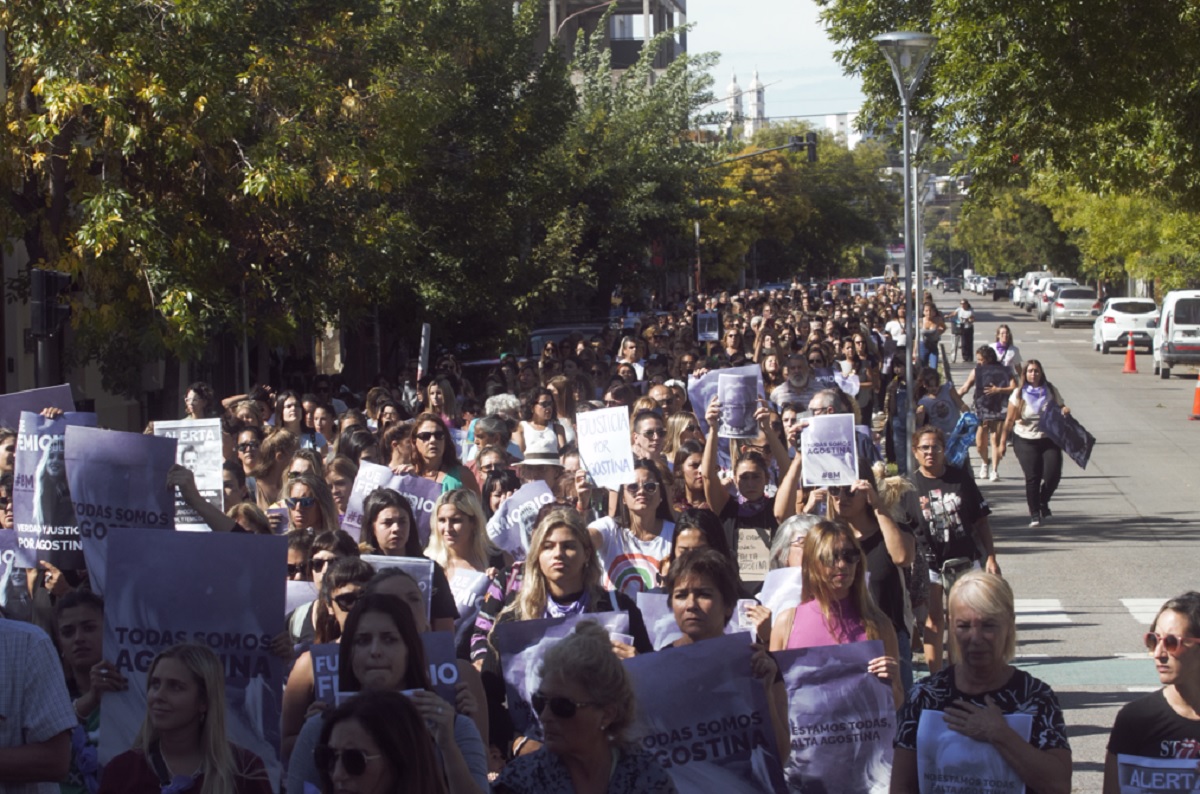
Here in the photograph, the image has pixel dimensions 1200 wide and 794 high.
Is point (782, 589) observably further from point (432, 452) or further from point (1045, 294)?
point (1045, 294)

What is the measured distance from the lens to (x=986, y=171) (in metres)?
16.8

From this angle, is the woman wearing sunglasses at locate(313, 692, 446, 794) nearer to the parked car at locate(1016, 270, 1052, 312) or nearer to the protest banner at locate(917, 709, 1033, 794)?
the protest banner at locate(917, 709, 1033, 794)

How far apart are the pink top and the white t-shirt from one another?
1480 millimetres

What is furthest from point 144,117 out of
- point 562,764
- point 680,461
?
point 562,764

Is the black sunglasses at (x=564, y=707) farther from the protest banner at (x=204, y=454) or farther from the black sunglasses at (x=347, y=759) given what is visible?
the protest banner at (x=204, y=454)

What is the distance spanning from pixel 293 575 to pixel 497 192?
17.6m

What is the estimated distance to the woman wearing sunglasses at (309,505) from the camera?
7.73m

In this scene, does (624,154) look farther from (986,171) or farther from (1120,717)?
(1120,717)

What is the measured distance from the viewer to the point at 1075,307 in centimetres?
6272

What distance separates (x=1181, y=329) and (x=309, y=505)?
33.9 meters

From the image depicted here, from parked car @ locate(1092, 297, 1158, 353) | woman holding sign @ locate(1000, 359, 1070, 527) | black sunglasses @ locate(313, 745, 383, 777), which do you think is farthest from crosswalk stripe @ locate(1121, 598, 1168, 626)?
parked car @ locate(1092, 297, 1158, 353)

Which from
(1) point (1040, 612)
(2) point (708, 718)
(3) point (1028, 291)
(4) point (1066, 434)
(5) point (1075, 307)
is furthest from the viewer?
(3) point (1028, 291)

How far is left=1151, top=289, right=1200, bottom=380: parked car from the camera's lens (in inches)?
1497

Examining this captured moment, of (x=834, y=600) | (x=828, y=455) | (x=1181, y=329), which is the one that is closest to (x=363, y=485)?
(x=828, y=455)
